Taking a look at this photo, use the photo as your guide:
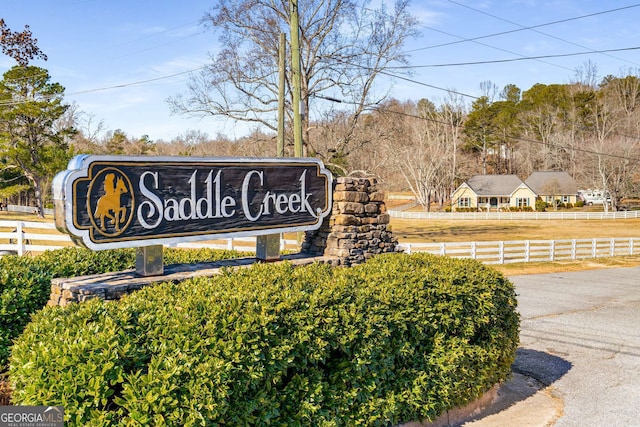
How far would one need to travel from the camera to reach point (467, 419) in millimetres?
5531

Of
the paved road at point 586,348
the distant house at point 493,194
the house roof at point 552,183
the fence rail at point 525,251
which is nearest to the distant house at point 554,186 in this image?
the house roof at point 552,183

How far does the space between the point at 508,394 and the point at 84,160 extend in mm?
5521

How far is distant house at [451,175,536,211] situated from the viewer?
6231 cm

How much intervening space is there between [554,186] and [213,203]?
202 ft

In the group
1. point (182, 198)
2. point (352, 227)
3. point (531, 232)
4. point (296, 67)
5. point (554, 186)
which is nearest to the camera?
point (182, 198)

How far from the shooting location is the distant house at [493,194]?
6231cm

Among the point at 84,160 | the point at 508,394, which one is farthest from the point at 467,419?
the point at 84,160

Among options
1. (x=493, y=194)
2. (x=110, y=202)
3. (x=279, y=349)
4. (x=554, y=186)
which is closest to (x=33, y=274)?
(x=110, y=202)

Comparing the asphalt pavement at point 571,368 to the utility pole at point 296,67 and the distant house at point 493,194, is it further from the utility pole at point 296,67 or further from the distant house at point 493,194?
the distant house at point 493,194

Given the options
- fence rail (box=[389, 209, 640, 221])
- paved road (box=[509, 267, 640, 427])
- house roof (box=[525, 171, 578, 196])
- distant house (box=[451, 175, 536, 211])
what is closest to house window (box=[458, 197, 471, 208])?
distant house (box=[451, 175, 536, 211])

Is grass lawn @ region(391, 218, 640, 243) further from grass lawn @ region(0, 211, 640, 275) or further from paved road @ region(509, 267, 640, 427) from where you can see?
paved road @ region(509, 267, 640, 427)

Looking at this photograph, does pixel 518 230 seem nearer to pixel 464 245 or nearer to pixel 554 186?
pixel 464 245

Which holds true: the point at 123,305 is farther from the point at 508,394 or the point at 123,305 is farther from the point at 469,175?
the point at 469,175

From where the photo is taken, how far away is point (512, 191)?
6281 cm
